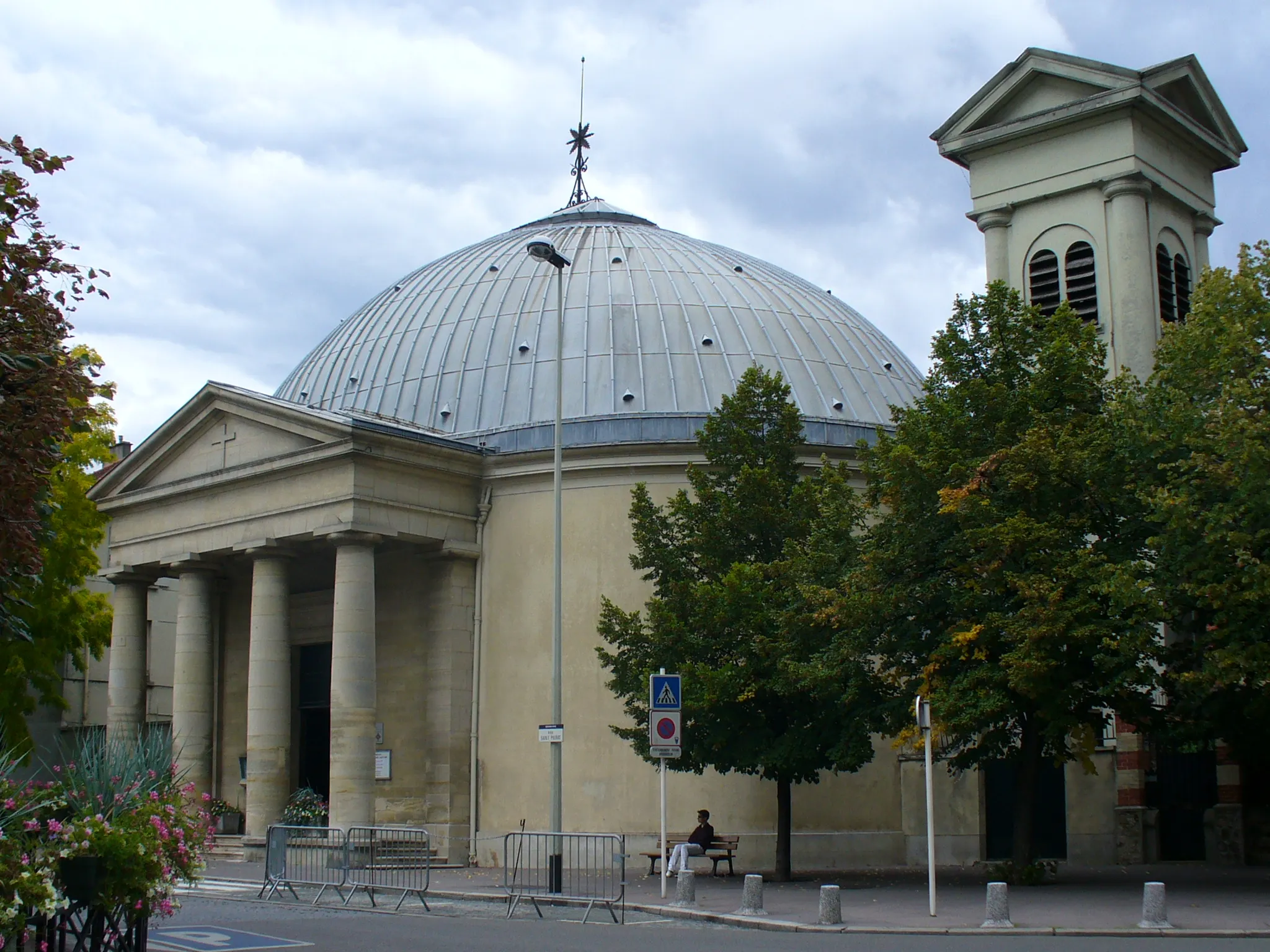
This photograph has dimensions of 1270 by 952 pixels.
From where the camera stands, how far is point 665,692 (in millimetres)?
22828

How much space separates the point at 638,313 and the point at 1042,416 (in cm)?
1769

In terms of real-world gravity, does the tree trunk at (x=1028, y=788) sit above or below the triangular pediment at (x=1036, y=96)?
below

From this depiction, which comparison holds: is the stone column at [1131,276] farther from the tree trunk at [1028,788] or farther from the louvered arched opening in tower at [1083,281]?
the tree trunk at [1028,788]

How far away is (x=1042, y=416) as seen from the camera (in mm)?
24359

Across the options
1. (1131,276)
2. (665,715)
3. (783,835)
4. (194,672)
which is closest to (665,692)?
(665,715)

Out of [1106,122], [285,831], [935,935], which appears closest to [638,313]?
[1106,122]

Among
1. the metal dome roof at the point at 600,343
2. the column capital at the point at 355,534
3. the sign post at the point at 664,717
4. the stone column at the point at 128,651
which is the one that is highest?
the metal dome roof at the point at 600,343

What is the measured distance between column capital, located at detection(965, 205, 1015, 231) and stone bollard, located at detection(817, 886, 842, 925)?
23899mm

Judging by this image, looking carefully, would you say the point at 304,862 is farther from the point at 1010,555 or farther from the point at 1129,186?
the point at 1129,186

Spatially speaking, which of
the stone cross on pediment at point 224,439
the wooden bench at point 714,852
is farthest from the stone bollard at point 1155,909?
the stone cross on pediment at point 224,439

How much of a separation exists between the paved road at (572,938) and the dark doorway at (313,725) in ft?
60.6

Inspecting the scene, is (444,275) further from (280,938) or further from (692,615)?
(280,938)

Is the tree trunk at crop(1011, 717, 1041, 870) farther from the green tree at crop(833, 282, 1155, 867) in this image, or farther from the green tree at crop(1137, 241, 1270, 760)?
the green tree at crop(1137, 241, 1270, 760)

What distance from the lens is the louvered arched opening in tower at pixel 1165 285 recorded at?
37.1m
